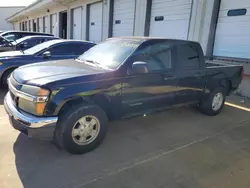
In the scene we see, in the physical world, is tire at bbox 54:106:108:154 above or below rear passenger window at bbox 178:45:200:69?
below

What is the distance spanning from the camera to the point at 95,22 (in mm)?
15695

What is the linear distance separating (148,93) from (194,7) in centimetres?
625

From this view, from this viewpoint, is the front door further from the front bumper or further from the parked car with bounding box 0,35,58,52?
the parked car with bounding box 0,35,58,52

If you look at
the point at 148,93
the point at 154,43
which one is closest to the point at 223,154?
the point at 148,93

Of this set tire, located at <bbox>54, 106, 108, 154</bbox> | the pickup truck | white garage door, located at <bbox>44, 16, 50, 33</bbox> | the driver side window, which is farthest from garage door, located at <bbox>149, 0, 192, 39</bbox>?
white garage door, located at <bbox>44, 16, 50, 33</bbox>

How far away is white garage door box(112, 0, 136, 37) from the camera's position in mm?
12055

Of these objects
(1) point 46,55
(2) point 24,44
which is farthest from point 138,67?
(2) point 24,44

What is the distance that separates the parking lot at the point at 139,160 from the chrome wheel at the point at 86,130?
0.75 feet

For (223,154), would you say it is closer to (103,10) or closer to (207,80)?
(207,80)

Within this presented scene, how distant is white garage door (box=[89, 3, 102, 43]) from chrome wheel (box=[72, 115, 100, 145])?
12510mm

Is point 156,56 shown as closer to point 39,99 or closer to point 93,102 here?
point 93,102

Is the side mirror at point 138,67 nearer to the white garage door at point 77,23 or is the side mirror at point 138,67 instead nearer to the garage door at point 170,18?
the garage door at point 170,18

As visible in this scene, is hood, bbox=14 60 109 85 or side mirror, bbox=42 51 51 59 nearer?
hood, bbox=14 60 109 85

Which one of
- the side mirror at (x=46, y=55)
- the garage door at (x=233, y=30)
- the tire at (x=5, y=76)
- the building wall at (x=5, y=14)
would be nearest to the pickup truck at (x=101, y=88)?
the side mirror at (x=46, y=55)
